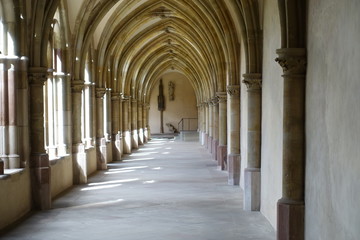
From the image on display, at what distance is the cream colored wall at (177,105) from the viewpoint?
44.1 meters

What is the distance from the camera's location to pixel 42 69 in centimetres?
957

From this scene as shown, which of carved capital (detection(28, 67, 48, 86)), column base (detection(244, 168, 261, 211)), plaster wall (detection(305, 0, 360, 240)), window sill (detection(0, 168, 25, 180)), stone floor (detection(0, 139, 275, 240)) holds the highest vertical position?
carved capital (detection(28, 67, 48, 86))

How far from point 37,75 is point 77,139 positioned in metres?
4.28

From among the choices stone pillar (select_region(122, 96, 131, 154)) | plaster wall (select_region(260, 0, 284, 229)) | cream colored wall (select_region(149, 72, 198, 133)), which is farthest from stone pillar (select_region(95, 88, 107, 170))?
cream colored wall (select_region(149, 72, 198, 133))

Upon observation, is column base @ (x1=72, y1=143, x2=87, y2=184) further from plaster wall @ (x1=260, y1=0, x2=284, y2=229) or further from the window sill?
plaster wall @ (x1=260, y1=0, x2=284, y2=229)

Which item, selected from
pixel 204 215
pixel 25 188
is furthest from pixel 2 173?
pixel 204 215

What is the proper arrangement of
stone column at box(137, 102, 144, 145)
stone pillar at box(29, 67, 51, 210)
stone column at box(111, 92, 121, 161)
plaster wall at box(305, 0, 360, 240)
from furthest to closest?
stone column at box(137, 102, 144, 145), stone column at box(111, 92, 121, 161), stone pillar at box(29, 67, 51, 210), plaster wall at box(305, 0, 360, 240)

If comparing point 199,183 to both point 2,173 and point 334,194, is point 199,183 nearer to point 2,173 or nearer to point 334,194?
point 2,173

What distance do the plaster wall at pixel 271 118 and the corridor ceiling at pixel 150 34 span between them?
4.21 feet

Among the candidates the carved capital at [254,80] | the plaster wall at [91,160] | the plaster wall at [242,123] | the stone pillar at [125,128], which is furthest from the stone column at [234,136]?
the stone pillar at [125,128]

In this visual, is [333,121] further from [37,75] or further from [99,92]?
[99,92]

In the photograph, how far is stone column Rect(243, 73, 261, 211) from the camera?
958 cm

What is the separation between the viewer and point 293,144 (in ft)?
21.0

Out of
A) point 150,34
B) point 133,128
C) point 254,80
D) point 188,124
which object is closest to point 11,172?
point 254,80
